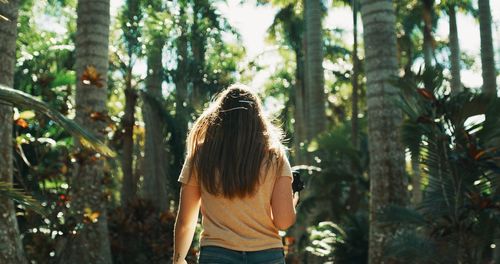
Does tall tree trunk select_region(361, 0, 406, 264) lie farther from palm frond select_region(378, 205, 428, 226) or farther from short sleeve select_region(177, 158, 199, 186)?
short sleeve select_region(177, 158, 199, 186)

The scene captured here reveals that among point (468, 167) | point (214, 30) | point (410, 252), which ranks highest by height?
point (214, 30)

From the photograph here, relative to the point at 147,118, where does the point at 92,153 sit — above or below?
below

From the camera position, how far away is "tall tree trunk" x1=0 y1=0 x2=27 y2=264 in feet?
22.1

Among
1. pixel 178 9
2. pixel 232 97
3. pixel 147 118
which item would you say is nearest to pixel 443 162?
pixel 232 97

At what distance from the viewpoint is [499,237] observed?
25.4ft

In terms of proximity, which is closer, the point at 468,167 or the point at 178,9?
the point at 468,167

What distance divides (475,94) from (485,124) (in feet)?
1.19

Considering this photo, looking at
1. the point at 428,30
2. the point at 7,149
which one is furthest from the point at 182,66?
the point at 7,149

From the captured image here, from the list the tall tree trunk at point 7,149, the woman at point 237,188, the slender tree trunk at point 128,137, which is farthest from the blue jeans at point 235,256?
the slender tree trunk at point 128,137

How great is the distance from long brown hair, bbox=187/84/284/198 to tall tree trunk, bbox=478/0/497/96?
1112 cm

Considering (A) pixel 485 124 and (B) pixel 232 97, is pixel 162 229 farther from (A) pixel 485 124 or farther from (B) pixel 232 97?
(B) pixel 232 97

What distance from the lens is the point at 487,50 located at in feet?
50.1

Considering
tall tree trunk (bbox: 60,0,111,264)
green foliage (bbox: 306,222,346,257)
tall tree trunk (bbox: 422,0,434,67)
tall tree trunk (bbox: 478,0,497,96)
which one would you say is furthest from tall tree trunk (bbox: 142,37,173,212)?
tall tree trunk (bbox: 422,0,434,67)

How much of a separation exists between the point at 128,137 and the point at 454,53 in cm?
895
